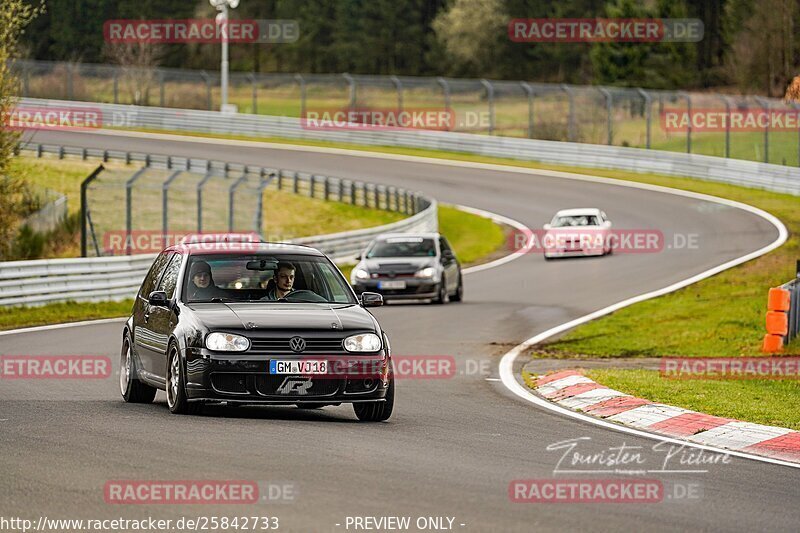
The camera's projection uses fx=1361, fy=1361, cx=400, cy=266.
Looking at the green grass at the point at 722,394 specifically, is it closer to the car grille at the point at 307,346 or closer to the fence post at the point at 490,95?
the car grille at the point at 307,346

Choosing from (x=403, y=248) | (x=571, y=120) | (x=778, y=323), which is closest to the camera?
(x=778, y=323)

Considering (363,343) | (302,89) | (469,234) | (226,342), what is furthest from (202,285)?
(302,89)

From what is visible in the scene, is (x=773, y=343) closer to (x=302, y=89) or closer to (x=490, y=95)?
(x=490, y=95)

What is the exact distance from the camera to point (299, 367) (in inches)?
420

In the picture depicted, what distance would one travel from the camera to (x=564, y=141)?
60969 mm

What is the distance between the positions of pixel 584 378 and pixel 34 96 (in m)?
62.1

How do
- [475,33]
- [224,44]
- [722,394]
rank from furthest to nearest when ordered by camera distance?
[475,33] < [224,44] < [722,394]

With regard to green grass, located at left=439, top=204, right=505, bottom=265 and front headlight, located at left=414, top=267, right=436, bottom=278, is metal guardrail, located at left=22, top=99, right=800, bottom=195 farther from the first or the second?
front headlight, located at left=414, top=267, right=436, bottom=278

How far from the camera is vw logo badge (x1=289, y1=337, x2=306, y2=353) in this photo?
10664 millimetres

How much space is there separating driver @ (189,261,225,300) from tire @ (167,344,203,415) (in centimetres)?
62

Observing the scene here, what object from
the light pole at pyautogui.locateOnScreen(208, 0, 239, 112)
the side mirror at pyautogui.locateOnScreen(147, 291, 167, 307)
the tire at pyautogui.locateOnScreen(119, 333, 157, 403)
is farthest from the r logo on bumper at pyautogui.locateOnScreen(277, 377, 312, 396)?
the light pole at pyautogui.locateOnScreen(208, 0, 239, 112)

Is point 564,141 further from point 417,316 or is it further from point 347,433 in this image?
point 347,433

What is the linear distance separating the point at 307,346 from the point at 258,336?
0.39 m

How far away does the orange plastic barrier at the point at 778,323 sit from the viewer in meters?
18.3
